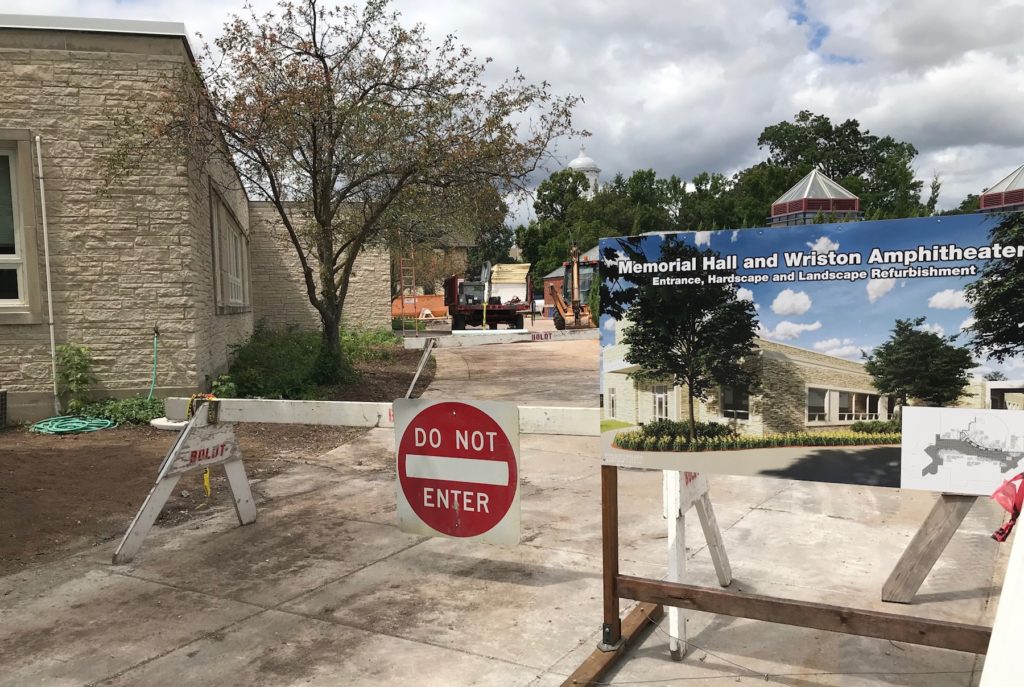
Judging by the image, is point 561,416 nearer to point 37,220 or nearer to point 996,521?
point 996,521

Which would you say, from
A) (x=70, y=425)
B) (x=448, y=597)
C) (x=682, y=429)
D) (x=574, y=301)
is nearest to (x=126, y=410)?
(x=70, y=425)

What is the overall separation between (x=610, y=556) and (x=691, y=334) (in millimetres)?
1126

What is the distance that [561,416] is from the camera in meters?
4.22

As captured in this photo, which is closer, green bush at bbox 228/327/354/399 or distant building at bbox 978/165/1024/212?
distant building at bbox 978/165/1024/212

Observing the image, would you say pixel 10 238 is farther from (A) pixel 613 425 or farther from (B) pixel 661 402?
(B) pixel 661 402

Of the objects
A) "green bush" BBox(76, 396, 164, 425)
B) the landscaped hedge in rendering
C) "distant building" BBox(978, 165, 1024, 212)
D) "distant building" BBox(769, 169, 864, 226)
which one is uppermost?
"distant building" BBox(769, 169, 864, 226)

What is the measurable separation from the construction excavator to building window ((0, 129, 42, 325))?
24.6m

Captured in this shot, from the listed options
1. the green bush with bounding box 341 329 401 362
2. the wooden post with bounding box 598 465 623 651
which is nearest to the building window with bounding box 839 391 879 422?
the wooden post with bounding box 598 465 623 651

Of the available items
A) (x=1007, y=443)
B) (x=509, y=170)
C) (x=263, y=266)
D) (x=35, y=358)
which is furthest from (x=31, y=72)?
(x=263, y=266)

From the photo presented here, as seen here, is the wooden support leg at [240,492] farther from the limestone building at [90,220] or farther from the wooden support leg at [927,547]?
the limestone building at [90,220]

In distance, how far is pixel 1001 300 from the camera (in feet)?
8.89

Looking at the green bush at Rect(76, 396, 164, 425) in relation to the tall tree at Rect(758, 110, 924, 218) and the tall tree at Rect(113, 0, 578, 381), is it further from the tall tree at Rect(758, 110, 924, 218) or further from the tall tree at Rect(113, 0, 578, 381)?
the tall tree at Rect(758, 110, 924, 218)

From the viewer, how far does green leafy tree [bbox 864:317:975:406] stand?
9.13 ft

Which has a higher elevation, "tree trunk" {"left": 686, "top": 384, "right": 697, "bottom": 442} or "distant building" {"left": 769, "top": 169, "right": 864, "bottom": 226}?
"distant building" {"left": 769, "top": 169, "right": 864, "bottom": 226}
